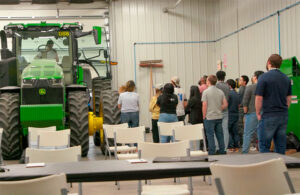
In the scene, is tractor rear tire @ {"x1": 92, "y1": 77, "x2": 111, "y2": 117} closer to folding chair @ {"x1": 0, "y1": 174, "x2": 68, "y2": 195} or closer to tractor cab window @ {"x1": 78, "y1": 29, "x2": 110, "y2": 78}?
tractor cab window @ {"x1": 78, "y1": 29, "x2": 110, "y2": 78}

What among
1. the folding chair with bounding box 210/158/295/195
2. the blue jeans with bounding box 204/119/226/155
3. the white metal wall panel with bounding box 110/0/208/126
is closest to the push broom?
the white metal wall panel with bounding box 110/0/208/126

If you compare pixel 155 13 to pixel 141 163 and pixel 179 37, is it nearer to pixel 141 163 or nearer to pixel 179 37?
pixel 179 37

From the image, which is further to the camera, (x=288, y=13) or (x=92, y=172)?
(x=288, y=13)

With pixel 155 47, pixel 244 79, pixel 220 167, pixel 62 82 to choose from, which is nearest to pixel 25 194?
pixel 220 167

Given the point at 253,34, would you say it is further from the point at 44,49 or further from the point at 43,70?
the point at 43,70

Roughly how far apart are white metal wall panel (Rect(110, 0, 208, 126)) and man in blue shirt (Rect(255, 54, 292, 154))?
10139 millimetres

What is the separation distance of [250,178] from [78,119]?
5932 millimetres

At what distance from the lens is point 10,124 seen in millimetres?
8422

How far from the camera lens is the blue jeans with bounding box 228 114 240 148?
9576 millimetres

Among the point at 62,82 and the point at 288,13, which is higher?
the point at 288,13

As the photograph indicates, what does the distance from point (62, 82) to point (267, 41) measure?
5.50 metres

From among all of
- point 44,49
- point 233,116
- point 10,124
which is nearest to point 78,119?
point 10,124

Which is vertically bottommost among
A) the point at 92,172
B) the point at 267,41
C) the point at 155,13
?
the point at 92,172

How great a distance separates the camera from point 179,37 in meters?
16.2
